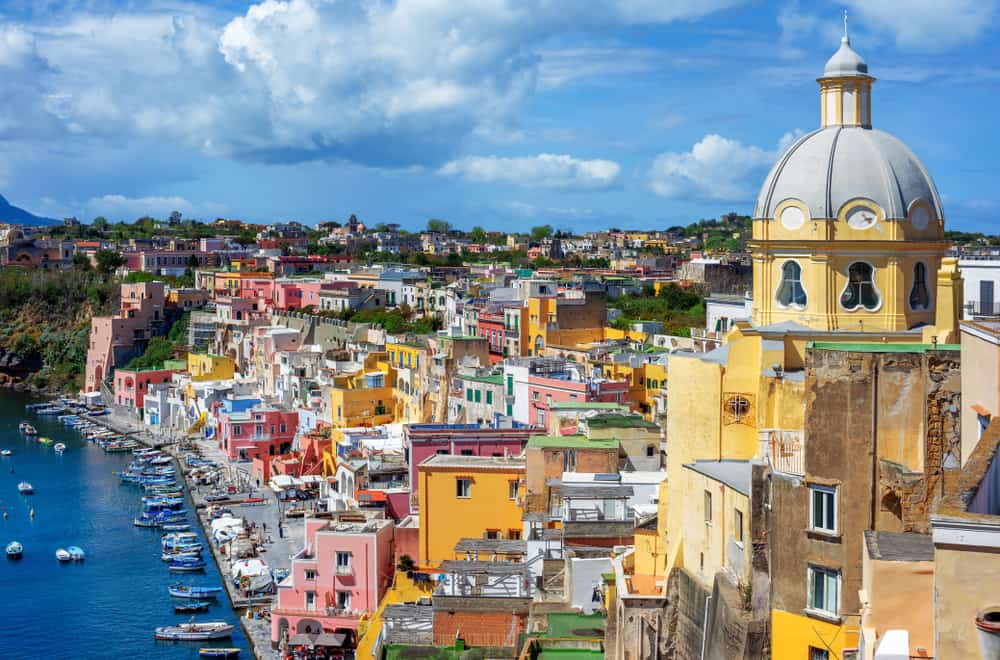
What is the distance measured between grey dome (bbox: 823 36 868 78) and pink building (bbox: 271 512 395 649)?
45.8 feet

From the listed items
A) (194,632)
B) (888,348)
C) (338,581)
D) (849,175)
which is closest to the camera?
(888,348)

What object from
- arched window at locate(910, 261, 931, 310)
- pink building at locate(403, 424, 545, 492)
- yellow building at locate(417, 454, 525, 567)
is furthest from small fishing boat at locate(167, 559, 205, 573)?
arched window at locate(910, 261, 931, 310)

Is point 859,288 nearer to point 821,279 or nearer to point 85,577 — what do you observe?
point 821,279

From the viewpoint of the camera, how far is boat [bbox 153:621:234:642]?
2702 cm

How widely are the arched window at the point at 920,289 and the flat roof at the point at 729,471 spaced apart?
3.01m

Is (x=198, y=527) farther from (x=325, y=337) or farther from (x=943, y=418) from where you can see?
(x=943, y=418)

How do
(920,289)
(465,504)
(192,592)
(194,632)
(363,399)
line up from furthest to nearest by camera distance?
Answer: 1. (363,399)
2. (192,592)
3. (194,632)
4. (465,504)
5. (920,289)

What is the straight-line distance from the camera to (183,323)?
248 feet

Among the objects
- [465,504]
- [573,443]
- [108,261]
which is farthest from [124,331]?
[573,443]

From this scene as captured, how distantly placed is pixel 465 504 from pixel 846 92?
12065 millimetres

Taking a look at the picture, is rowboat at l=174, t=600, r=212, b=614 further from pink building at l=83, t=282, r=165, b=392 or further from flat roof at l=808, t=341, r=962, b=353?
pink building at l=83, t=282, r=165, b=392

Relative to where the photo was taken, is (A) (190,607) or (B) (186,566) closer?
(A) (190,607)

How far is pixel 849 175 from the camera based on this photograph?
13.1 metres

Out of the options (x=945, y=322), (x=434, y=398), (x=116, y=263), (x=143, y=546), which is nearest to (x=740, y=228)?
(x=116, y=263)
